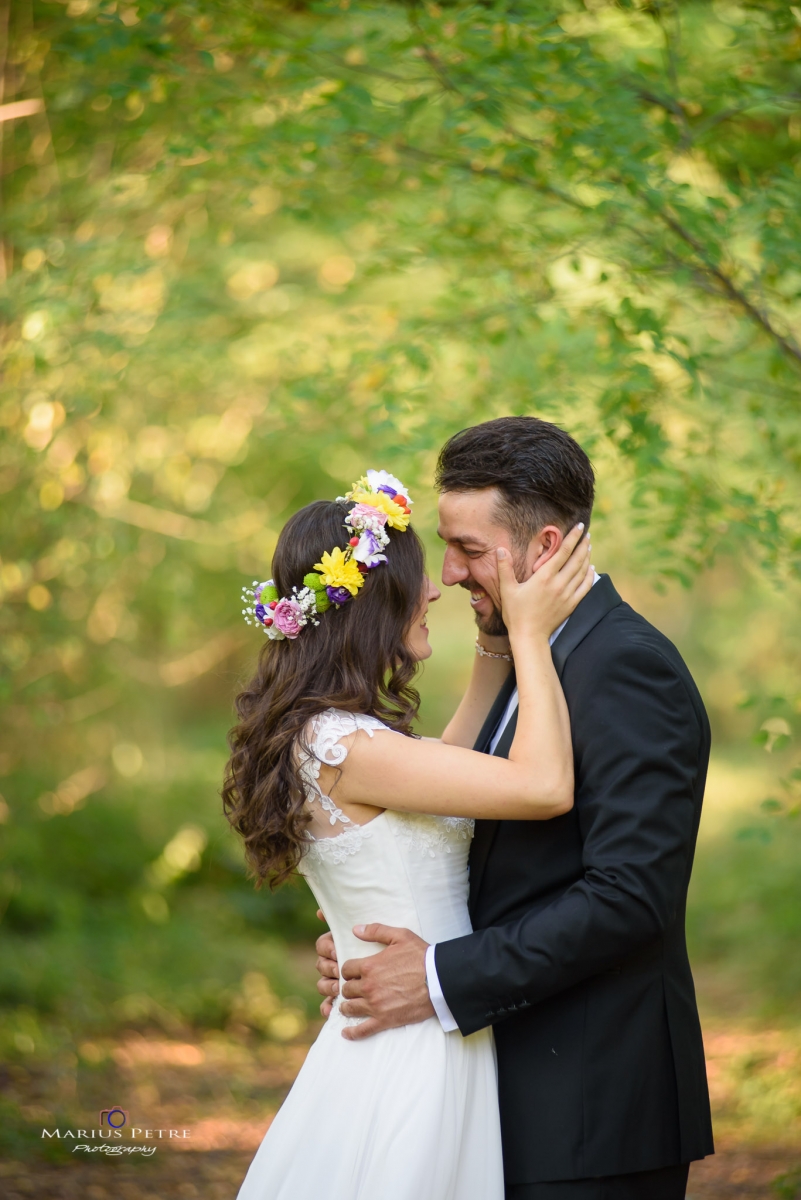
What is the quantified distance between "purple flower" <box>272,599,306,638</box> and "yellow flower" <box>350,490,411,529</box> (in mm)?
291

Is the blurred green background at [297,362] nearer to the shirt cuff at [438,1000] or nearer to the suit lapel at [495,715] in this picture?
the suit lapel at [495,715]

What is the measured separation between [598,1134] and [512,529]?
1.28 metres

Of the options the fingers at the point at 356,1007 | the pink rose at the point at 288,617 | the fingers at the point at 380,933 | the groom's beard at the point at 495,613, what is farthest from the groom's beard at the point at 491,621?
the fingers at the point at 356,1007

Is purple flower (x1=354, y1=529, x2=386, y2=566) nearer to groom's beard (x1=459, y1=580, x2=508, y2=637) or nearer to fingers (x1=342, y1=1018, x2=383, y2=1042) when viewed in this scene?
groom's beard (x1=459, y1=580, x2=508, y2=637)

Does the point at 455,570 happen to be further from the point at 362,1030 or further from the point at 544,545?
the point at 362,1030

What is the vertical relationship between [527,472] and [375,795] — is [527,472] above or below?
above

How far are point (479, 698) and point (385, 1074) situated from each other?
106 centimetres

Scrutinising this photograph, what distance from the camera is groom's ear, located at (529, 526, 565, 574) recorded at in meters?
2.47

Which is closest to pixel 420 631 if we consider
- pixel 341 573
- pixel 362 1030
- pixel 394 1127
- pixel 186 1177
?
pixel 341 573

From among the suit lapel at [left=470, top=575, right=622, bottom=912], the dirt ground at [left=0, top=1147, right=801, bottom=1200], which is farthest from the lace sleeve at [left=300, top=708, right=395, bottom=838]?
the dirt ground at [left=0, top=1147, right=801, bottom=1200]

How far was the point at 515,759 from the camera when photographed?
2.19 m

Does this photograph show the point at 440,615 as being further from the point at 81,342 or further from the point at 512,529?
the point at 512,529

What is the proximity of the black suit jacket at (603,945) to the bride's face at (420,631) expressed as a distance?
A: 32cm

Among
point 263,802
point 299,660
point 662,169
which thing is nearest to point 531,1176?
point 263,802
